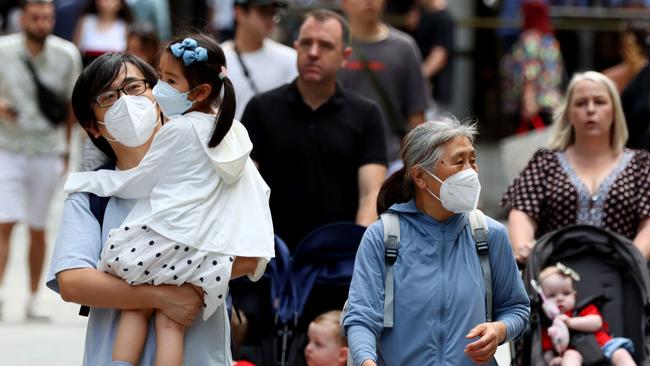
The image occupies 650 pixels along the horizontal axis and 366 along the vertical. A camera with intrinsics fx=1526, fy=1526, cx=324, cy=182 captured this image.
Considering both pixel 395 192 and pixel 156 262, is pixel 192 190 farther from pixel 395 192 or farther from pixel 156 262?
pixel 395 192

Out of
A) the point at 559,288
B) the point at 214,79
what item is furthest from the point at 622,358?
the point at 214,79

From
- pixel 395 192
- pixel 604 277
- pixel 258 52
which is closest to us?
Result: pixel 395 192

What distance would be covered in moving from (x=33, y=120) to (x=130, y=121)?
17.3 feet

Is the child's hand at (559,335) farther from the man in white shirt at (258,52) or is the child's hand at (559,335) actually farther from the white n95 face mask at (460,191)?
the man in white shirt at (258,52)

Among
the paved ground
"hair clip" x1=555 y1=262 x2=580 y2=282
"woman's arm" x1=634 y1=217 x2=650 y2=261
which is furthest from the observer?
the paved ground

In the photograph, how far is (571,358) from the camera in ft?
21.6

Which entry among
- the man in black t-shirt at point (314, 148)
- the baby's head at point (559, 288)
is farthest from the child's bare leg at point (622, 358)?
the man in black t-shirt at point (314, 148)

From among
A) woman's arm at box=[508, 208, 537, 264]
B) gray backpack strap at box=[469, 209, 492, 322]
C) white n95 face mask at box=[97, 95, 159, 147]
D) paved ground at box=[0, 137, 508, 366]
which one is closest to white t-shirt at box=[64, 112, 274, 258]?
white n95 face mask at box=[97, 95, 159, 147]

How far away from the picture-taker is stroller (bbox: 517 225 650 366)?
6.78 m

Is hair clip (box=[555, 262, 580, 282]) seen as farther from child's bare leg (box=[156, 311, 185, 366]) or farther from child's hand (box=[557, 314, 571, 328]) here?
child's bare leg (box=[156, 311, 185, 366])

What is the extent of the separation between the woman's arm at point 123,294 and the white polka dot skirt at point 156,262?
1.1 inches

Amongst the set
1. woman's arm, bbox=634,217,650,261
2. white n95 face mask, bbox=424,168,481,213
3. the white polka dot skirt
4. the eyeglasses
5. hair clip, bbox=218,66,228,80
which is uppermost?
hair clip, bbox=218,66,228,80

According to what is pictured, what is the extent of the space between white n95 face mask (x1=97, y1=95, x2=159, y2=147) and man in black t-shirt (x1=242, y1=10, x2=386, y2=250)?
2.12 metres

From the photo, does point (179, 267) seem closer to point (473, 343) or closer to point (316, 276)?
point (473, 343)
